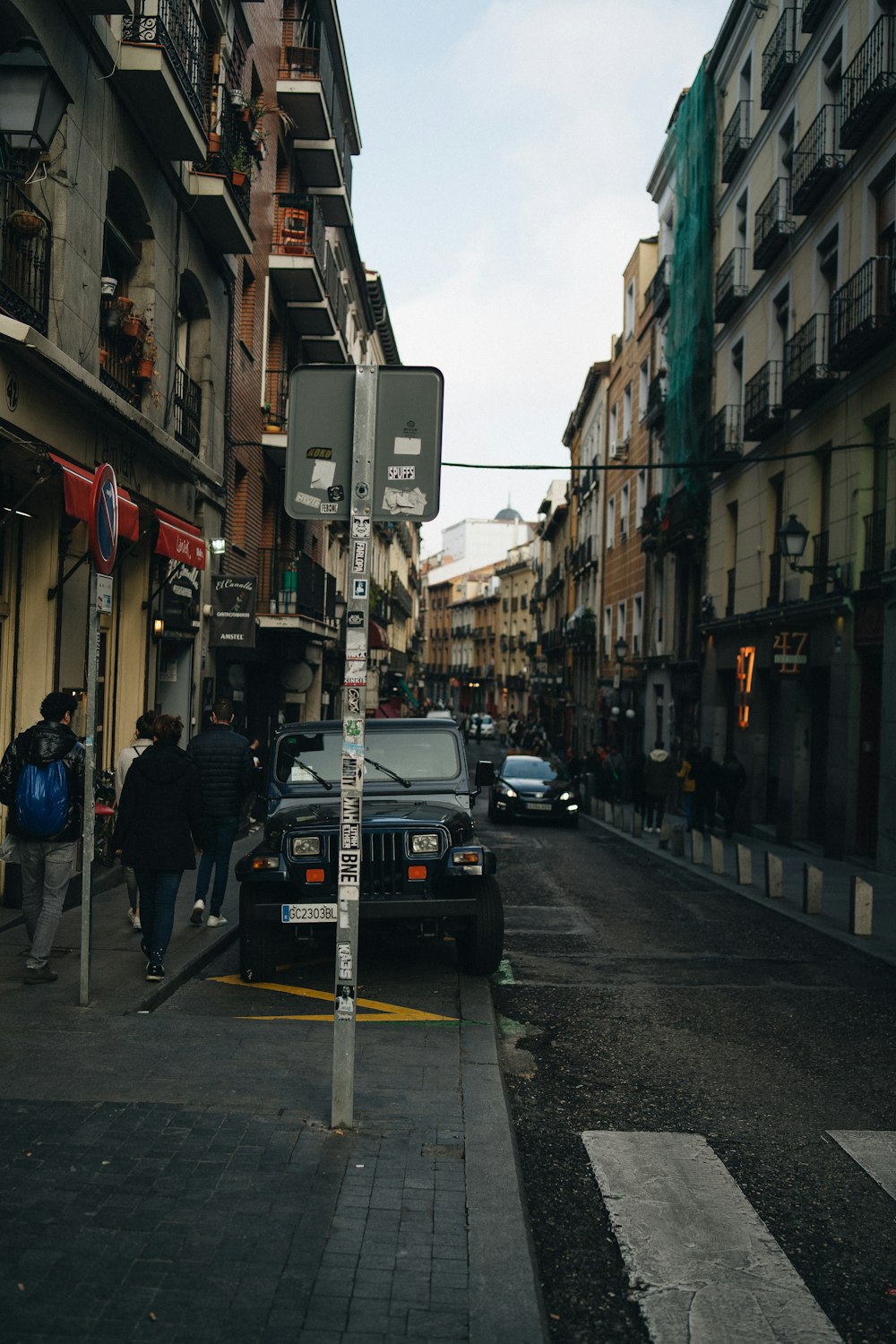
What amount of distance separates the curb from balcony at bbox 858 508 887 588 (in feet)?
44.1

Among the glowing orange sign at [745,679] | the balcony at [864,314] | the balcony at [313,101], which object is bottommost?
the glowing orange sign at [745,679]

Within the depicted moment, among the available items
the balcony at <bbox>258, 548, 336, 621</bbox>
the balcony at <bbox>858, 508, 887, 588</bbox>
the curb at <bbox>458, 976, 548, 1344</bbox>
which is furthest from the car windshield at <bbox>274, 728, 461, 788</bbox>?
the balcony at <bbox>258, 548, 336, 621</bbox>

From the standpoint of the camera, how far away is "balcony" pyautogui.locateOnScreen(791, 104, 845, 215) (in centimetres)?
2002

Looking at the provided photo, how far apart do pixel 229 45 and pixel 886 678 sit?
13374mm

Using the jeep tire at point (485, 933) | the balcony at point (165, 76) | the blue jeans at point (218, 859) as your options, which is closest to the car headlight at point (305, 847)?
the jeep tire at point (485, 933)

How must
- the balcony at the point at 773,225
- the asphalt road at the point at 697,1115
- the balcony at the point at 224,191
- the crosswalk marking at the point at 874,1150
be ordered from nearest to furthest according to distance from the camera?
the asphalt road at the point at 697,1115
the crosswalk marking at the point at 874,1150
the balcony at the point at 224,191
the balcony at the point at 773,225

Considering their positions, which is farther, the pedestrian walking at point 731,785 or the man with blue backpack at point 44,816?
the pedestrian walking at point 731,785

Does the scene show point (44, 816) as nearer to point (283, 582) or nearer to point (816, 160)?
point (283, 582)

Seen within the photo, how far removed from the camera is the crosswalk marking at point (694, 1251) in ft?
12.4

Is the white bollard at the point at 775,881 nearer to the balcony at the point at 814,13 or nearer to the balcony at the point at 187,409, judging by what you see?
the balcony at the point at 187,409

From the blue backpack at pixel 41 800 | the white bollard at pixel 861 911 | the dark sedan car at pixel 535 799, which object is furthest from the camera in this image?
the dark sedan car at pixel 535 799

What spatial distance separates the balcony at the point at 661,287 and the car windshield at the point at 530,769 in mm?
14983

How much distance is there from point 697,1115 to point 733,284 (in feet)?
78.1

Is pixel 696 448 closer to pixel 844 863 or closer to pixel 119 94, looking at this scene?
pixel 844 863
